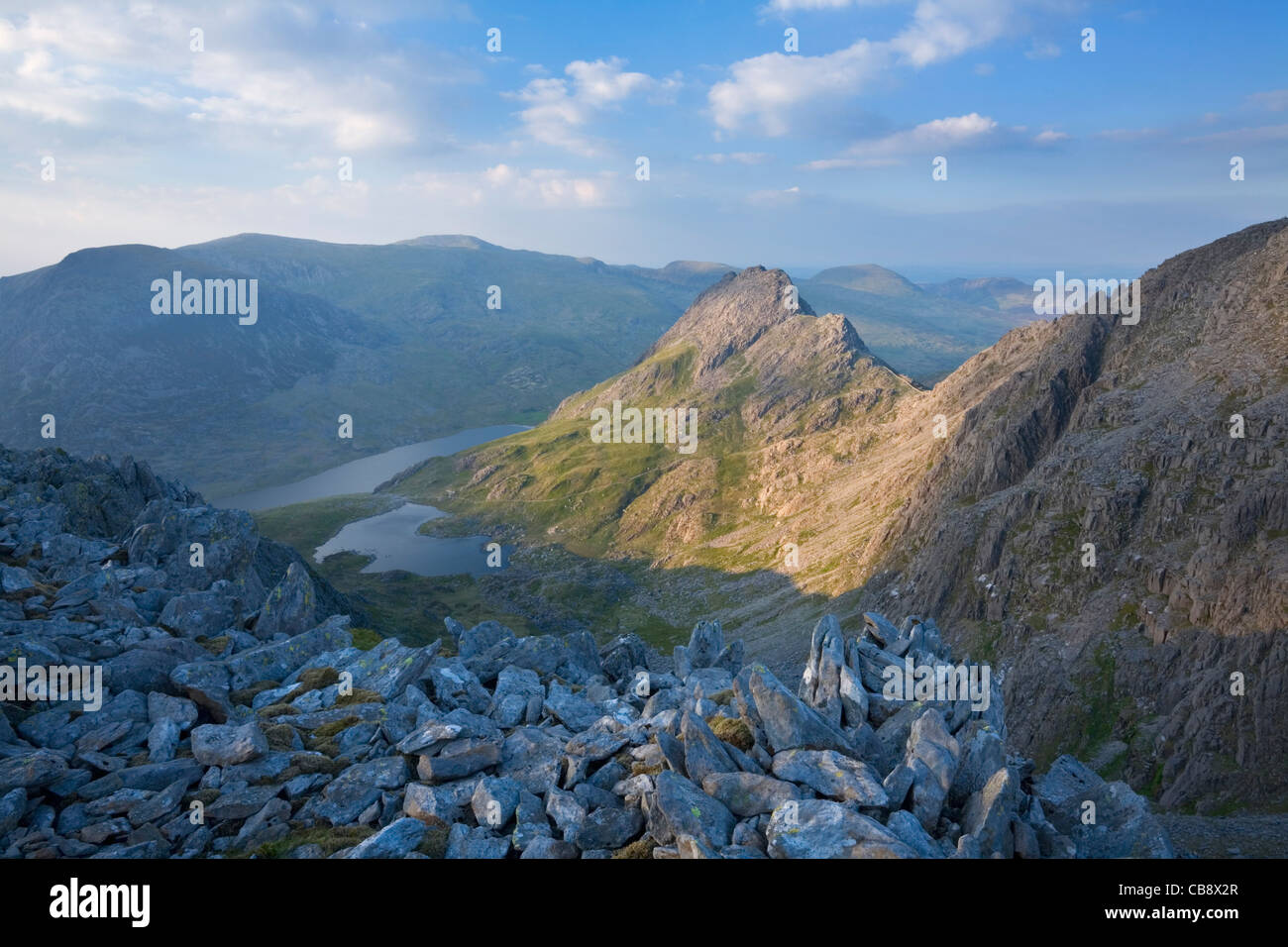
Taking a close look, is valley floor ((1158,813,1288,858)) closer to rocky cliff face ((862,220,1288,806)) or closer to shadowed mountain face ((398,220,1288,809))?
shadowed mountain face ((398,220,1288,809))

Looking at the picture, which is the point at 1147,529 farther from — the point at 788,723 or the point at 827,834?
the point at 827,834

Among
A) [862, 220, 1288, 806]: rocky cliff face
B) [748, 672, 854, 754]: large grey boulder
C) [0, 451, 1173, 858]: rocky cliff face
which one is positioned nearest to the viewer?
[0, 451, 1173, 858]: rocky cliff face

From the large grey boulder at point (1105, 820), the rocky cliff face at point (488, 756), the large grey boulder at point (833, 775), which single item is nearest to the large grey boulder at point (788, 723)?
the rocky cliff face at point (488, 756)

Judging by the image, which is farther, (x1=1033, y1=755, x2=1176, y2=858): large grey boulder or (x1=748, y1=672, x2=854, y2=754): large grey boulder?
(x1=1033, y1=755, x2=1176, y2=858): large grey boulder

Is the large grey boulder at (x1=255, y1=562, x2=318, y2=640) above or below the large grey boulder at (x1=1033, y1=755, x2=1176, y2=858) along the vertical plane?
above

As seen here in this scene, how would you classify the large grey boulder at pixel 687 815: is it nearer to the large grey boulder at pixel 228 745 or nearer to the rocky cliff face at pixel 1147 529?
the large grey boulder at pixel 228 745

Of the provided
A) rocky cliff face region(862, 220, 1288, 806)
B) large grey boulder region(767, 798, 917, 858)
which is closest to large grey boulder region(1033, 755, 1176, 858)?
large grey boulder region(767, 798, 917, 858)

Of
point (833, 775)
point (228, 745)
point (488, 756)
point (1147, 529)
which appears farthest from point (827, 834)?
point (1147, 529)
